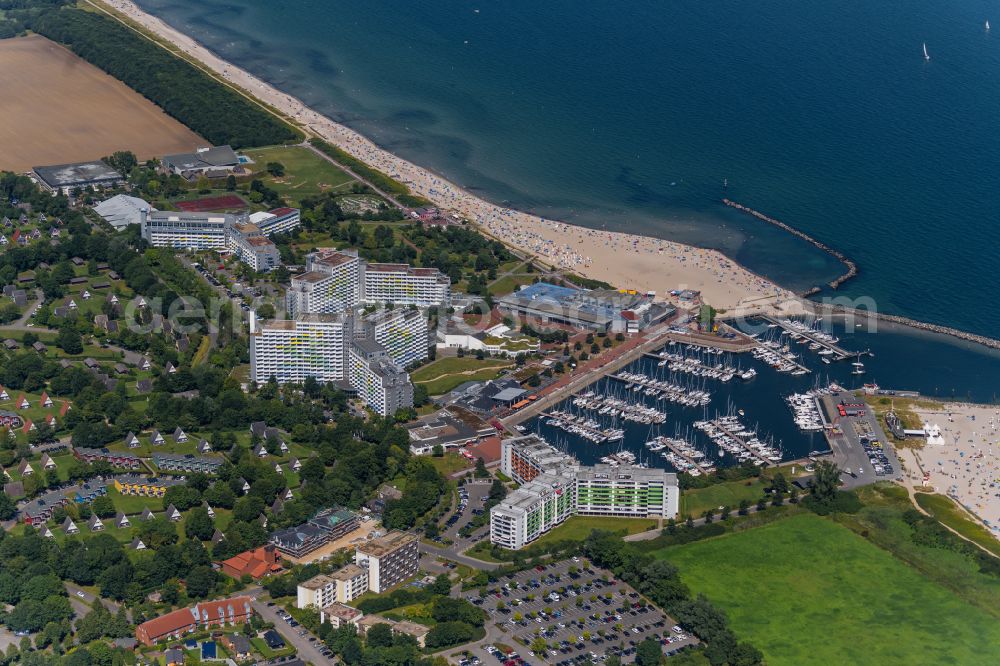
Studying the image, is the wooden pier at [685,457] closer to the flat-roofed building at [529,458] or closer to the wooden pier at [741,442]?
the wooden pier at [741,442]

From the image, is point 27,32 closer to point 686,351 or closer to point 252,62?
point 252,62

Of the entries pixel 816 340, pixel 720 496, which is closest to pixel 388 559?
pixel 720 496

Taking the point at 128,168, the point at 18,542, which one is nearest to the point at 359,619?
the point at 18,542

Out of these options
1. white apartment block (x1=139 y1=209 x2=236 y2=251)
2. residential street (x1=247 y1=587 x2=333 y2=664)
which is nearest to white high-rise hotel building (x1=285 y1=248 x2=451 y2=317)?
white apartment block (x1=139 y1=209 x2=236 y2=251)

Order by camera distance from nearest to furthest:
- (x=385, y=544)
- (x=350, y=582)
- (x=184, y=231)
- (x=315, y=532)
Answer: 1. (x=350, y=582)
2. (x=385, y=544)
3. (x=315, y=532)
4. (x=184, y=231)

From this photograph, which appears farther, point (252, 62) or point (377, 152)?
point (252, 62)

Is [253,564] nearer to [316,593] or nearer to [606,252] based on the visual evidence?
[316,593]
